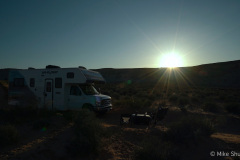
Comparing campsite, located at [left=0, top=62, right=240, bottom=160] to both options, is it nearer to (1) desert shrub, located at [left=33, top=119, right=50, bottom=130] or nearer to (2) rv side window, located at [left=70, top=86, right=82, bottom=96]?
(1) desert shrub, located at [left=33, top=119, right=50, bottom=130]

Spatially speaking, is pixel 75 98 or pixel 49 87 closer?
pixel 75 98

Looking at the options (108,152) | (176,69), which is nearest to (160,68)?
(176,69)

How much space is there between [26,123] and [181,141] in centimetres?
639

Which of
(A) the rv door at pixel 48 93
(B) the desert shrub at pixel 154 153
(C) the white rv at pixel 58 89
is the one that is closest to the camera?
(B) the desert shrub at pixel 154 153

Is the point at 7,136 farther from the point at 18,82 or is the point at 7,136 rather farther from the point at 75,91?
the point at 18,82

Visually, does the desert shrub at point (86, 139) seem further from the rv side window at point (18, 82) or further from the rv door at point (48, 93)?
the rv side window at point (18, 82)

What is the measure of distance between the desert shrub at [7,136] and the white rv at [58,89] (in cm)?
507

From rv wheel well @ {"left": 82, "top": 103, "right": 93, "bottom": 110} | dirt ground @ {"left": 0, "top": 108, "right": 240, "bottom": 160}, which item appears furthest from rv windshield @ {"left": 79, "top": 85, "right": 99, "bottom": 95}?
dirt ground @ {"left": 0, "top": 108, "right": 240, "bottom": 160}

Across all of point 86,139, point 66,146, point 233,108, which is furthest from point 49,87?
point 233,108

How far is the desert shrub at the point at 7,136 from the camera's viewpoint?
5487 millimetres

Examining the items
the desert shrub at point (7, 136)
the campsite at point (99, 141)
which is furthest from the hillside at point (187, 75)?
the desert shrub at point (7, 136)

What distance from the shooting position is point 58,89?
11.5 meters

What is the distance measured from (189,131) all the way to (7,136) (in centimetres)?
608

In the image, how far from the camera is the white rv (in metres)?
11.0
